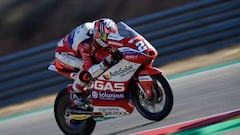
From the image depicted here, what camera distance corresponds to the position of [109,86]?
24.1 feet

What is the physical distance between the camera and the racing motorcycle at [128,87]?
690cm

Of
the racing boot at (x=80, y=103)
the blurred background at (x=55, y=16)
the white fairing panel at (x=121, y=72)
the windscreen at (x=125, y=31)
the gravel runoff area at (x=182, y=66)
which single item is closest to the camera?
the white fairing panel at (x=121, y=72)

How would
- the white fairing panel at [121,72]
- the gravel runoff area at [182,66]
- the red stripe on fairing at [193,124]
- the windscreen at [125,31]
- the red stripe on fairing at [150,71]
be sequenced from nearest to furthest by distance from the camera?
the red stripe on fairing at [193,124] < the red stripe on fairing at [150,71] < the white fairing panel at [121,72] < the windscreen at [125,31] < the gravel runoff area at [182,66]

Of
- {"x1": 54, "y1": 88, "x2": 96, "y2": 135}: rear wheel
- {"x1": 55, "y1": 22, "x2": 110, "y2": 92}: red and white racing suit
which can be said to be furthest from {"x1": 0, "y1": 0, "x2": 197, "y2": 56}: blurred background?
{"x1": 54, "y1": 88, "x2": 96, "y2": 135}: rear wheel

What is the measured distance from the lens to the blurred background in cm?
1611

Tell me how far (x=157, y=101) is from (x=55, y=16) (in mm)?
10555

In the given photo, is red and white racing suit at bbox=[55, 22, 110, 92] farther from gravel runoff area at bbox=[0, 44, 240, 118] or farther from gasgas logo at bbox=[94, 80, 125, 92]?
gravel runoff area at bbox=[0, 44, 240, 118]

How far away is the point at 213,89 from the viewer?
30.1 feet

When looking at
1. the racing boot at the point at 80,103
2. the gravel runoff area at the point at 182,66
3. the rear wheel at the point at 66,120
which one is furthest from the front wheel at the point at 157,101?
the gravel runoff area at the point at 182,66

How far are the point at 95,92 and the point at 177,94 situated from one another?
2.43 meters

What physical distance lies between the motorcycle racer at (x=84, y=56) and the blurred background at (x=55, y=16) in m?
8.16

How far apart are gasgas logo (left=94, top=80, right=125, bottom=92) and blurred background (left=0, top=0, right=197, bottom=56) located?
28.0 feet

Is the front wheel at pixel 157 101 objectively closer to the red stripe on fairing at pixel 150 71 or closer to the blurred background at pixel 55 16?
the red stripe on fairing at pixel 150 71

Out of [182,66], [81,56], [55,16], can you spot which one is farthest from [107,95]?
[55,16]
